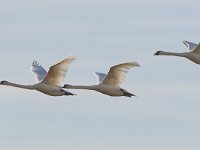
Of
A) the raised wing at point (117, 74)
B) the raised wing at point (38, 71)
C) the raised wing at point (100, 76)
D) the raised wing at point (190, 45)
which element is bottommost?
the raised wing at point (38, 71)

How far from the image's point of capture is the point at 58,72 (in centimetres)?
10156

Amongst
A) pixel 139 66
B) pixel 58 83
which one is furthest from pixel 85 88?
pixel 139 66

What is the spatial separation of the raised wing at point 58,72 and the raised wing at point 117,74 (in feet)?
9.28

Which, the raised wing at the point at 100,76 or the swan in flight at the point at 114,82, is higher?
the swan in flight at the point at 114,82

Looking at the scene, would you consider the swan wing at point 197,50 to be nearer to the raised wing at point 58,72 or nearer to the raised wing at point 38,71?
the raised wing at point 58,72

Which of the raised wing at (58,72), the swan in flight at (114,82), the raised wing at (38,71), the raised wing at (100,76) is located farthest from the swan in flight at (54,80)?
the raised wing at (38,71)

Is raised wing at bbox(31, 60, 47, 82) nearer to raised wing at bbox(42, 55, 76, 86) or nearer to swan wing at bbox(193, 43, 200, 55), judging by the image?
raised wing at bbox(42, 55, 76, 86)

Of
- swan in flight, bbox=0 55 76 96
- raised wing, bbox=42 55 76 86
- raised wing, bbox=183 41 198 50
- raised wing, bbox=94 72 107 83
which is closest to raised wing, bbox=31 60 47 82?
raised wing, bbox=94 72 107 83

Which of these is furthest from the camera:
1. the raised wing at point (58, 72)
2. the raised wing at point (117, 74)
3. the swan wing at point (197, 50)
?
the swan wing at point (197, 50)

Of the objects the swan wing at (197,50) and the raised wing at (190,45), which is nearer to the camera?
the swan wing at (197,50)

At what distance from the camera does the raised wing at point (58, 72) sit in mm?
100875

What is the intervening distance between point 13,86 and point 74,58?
960cm

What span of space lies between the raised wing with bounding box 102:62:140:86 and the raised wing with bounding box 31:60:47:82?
9812 millimetres

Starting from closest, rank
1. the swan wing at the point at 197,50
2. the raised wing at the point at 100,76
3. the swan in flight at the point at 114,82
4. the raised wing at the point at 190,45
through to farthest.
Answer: the swan in flight at the point at 114,82, the swan wing at the point at 197,50, the raised wing at the point at 100,76, the raised wing at the point at 190,45
